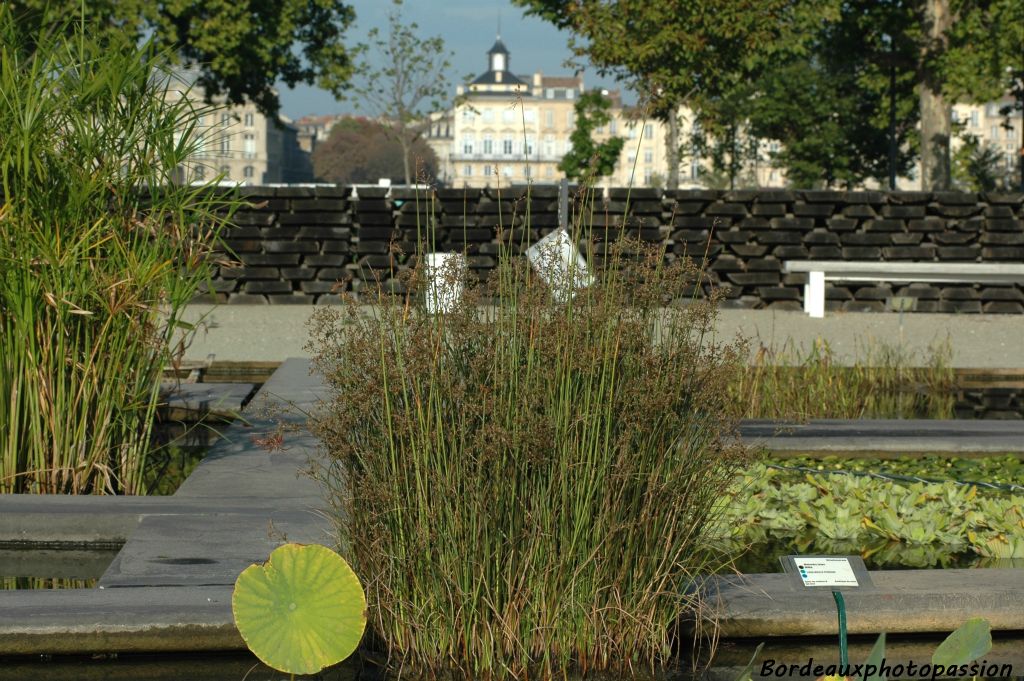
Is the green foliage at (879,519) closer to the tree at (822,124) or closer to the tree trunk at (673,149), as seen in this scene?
the tree trunk at (673,149)

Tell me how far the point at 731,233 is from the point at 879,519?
8903 millimetres

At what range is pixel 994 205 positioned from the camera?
13.7m

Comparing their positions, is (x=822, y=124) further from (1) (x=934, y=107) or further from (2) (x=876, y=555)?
(2) (x=876, y=555)

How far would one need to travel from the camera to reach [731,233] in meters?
13.5

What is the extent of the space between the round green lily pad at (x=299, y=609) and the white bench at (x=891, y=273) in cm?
1051

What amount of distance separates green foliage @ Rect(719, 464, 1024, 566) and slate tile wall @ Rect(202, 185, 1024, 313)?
8.15 m

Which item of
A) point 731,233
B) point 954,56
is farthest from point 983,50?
point 731,233

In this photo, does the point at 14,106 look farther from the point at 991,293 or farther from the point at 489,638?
the point at 991,293

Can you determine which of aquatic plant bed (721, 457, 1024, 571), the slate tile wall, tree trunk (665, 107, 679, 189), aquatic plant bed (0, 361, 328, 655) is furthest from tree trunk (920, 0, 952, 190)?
aquatic plant bed (0, 361, 328, 655)

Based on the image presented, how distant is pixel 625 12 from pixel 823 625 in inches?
903

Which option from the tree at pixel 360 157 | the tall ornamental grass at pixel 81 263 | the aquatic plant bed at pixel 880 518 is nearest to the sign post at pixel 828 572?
the aquatic plant bed at pixel 880 518

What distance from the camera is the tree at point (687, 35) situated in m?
24.1

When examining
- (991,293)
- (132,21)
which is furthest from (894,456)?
(132,21)

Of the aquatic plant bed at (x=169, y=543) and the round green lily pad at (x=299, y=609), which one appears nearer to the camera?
the round green lily pad at (x=299, y=609)
